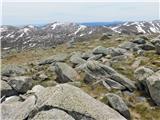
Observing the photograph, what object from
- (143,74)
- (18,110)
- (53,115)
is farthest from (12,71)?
(53,115)

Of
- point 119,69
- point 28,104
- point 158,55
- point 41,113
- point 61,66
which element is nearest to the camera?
point 41,113

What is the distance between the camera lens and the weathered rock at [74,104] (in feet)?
66.7

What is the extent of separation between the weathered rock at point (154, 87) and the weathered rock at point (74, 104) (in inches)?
335

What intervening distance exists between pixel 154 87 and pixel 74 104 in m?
11.1

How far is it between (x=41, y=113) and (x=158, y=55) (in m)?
32.9

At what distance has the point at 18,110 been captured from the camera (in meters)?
23.1

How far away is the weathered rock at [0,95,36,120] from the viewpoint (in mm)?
21891

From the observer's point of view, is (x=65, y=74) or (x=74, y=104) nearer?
(x=74, y=104)

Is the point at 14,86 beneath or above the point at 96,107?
beneath

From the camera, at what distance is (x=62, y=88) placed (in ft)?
71.5

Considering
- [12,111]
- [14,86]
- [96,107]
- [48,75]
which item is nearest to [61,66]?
[48,75]

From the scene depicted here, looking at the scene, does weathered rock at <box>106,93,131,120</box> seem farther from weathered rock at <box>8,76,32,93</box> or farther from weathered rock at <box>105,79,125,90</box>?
weathered rock at <box>8,76,32,93</box>

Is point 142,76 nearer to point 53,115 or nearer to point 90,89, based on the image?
point 90,89

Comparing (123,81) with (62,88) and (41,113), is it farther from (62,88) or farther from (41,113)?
(41,113)
